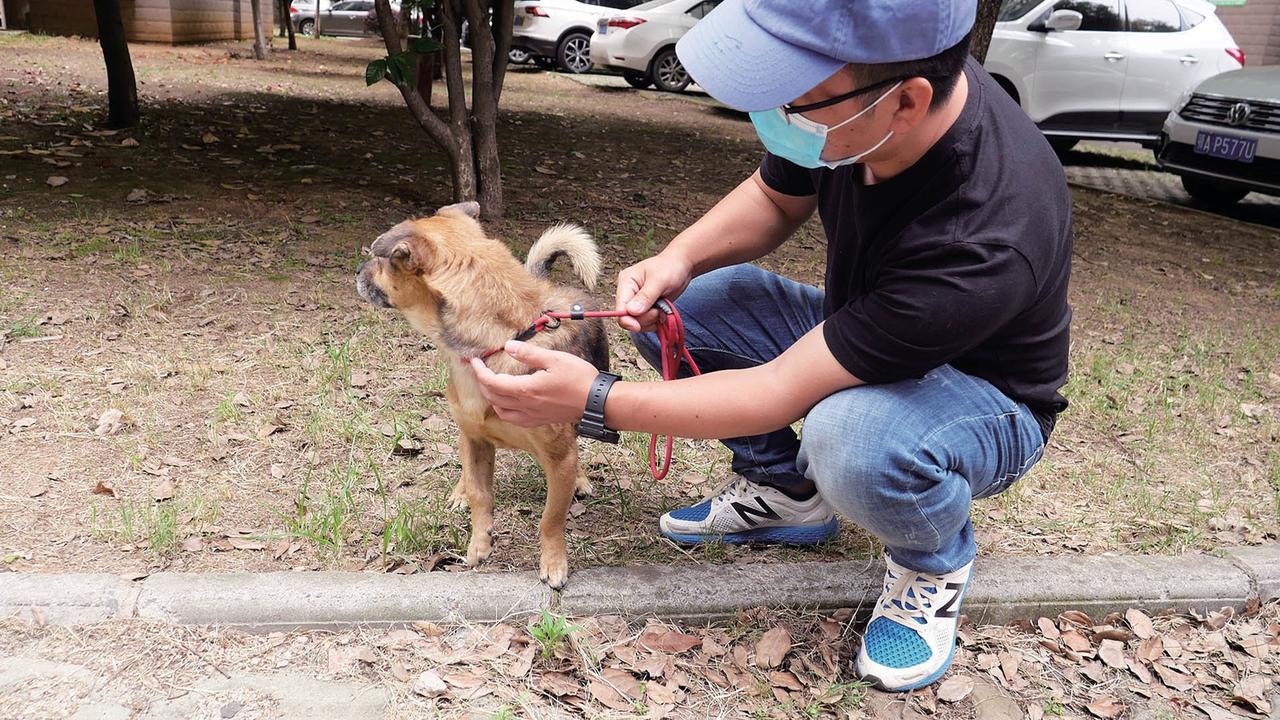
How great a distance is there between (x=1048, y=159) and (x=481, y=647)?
1.86 m

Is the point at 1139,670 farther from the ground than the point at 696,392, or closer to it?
closer to it

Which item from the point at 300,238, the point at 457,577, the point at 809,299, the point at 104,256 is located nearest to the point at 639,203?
the point at 300,238

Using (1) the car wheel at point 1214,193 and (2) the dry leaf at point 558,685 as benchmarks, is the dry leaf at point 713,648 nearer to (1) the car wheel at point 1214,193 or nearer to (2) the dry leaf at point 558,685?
(2) the dry leaf at point 558,685

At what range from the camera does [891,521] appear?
2158 mm

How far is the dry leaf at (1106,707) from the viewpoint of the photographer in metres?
2.34

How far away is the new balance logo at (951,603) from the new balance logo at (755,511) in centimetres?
63

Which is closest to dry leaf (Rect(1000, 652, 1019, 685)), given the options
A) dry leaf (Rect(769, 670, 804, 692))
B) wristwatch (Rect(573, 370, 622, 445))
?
dry leaf (Rect(769, 670, 804, 692))

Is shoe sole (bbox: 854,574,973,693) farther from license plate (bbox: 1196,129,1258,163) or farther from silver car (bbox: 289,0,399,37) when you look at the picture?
silver car (bbox: 289,0,399,37)

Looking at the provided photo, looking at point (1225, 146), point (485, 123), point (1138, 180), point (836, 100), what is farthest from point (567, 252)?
point (1138, 180)

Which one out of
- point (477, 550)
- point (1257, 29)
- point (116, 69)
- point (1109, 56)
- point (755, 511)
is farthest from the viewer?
point (1257, 29)

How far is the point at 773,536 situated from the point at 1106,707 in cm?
102

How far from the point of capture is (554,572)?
8.39 ft

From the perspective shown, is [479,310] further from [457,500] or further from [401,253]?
[457,500]

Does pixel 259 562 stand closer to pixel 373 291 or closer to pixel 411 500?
pixel 411 500
